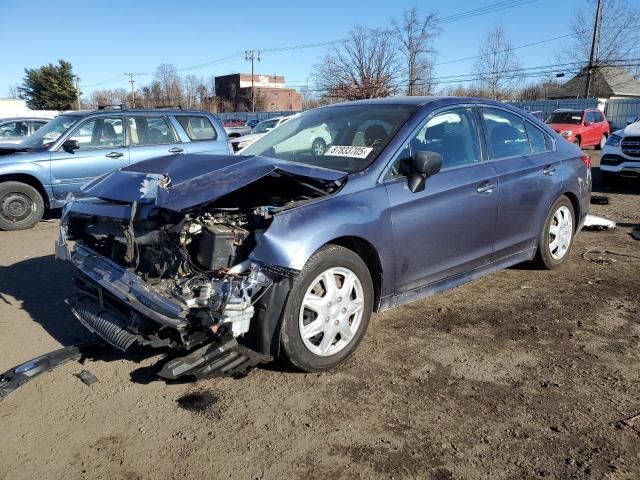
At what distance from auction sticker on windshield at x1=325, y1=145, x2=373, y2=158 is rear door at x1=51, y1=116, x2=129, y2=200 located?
5.32 metres

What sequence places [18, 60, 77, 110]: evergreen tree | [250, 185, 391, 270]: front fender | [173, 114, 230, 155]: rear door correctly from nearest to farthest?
[250, 185, 391, 270]: front fender
[173, 114, 230, 155]: rear door
[18, 60, 77, 110]: evergreen tree

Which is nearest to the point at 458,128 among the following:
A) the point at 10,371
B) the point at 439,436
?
the point at 439,436

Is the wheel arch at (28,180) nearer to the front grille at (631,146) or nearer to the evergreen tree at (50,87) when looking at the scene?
the front grille at (631,146)

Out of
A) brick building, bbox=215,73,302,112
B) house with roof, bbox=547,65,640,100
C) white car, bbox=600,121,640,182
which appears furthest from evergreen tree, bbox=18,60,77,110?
white car, bbox=600,121,640,182

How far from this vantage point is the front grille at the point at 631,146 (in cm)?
1041

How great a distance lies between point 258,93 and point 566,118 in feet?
233

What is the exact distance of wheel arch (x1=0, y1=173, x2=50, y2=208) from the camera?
26.6ft

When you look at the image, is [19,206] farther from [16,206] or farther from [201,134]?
[201,134]

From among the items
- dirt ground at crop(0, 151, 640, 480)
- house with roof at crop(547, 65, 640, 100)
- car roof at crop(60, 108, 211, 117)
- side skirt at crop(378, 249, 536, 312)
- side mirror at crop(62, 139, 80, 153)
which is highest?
house with roof at crop(547, 65, 640, 100)

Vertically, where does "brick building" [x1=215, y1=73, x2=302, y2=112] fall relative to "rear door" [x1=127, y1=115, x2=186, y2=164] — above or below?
above

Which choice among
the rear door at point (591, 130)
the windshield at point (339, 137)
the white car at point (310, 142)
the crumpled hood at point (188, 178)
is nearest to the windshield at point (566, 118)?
the rear door at point (591, 130)

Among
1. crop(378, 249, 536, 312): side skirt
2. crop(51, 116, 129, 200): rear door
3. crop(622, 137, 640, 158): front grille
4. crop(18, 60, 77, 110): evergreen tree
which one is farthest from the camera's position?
crop(18, 60, 77, 110): evergreen tree

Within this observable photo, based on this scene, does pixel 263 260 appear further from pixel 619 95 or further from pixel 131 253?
pixel 619 95

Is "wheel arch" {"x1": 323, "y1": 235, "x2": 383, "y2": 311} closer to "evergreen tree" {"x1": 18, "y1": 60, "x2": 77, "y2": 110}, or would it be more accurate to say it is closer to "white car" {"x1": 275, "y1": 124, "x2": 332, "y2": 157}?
"white car" {"x1": 275, "y1": 124, "x2": 332, "y2": 157}
